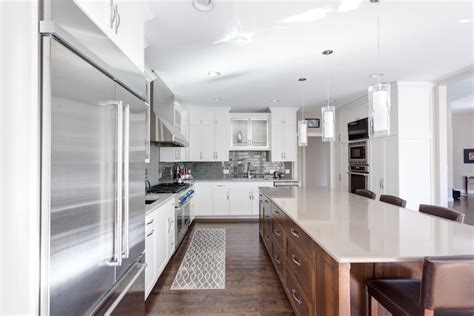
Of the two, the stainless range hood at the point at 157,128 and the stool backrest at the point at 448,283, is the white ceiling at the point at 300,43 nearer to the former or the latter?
the stainless range hood at the point at 157,128

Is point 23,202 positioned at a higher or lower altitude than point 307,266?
higher

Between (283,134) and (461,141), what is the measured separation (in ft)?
24.7

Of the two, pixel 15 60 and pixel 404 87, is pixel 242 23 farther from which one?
pixel 404 87

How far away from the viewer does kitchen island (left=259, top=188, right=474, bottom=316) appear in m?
1.06

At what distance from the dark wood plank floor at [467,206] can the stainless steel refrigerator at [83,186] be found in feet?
20.0

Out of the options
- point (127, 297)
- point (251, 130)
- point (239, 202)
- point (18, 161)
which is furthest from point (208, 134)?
point (18, 161)

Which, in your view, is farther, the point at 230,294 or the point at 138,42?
the point at 230,294

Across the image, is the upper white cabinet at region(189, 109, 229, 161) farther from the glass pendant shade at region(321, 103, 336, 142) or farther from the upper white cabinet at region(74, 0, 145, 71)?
the upper white cabinet at region(74, 0, 145, 71)

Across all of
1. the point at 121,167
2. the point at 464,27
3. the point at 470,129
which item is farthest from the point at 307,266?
the point at 470,129

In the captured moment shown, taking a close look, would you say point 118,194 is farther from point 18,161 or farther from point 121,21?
point 121,21

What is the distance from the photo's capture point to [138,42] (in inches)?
66.2

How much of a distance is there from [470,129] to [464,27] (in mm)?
8620

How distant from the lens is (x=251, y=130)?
5.75 m

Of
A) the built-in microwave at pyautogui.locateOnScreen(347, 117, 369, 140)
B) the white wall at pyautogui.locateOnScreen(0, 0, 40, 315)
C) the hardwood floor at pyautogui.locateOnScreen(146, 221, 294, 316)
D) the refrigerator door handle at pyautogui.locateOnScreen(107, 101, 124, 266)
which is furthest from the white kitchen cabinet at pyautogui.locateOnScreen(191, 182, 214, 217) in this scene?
the white wall at pyautogui.locateOnScreen(0, 0, 40, 315)
